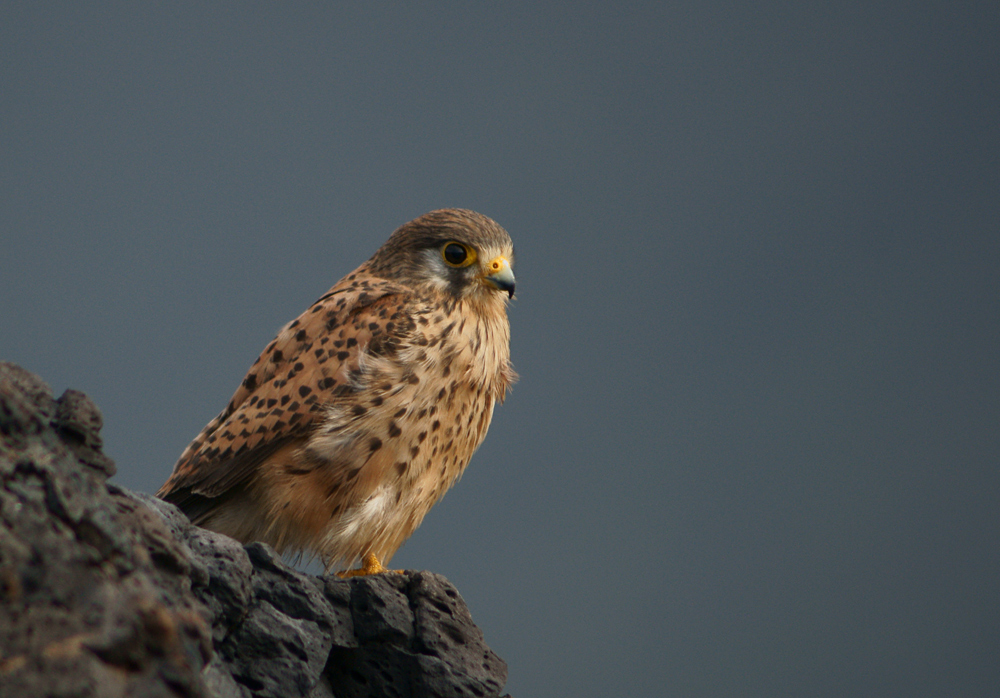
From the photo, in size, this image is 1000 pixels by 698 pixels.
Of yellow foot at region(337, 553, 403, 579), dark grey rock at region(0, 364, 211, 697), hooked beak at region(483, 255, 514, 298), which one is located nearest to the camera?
dark grey rock at region(0, 364, 211, 697)

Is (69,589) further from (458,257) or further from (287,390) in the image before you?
(458,257)

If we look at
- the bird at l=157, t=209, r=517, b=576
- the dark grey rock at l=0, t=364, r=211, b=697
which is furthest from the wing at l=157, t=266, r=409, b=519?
the dark grey rock at l=0, t=364, r=211, b=697

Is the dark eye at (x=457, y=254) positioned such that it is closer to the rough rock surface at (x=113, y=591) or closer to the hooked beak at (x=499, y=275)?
the hooked beak at (x=499, y=275)

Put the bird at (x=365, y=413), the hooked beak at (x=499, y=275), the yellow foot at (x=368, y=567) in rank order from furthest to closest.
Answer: the hooked beak at (x=499, y=275)
the yellow foot at (x=368, y=567)
the bird at (x=365, y=413)

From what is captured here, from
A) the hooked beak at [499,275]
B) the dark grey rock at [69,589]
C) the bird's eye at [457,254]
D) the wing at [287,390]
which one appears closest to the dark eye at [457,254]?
the bird's eye at [457,254]

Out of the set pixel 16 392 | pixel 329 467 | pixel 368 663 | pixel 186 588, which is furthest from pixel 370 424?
pixel 16 392

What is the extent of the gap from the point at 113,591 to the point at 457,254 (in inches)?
93.6

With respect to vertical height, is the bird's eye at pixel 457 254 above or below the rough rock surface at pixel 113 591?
above

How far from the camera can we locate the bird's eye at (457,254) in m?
3.70

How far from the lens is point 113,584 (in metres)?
1.58

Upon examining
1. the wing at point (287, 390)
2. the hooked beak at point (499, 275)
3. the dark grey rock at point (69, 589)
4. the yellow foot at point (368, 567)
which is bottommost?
the dark grey rock at point (69, 589)

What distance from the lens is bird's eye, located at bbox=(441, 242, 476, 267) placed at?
370 centimetres

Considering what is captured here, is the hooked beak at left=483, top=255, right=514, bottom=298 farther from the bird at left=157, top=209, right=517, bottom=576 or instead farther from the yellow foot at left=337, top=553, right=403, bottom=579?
the yellow foot at left=337, top=553, right=403, bottom=579

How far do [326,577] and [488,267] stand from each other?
4.73 ft
